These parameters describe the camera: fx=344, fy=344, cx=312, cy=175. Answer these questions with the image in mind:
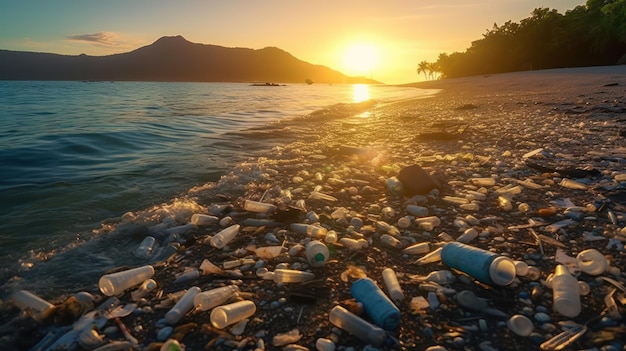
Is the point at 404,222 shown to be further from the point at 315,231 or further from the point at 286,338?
the point at 286,338

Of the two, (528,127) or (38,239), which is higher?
(528,127)

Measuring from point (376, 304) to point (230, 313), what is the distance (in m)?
1.06

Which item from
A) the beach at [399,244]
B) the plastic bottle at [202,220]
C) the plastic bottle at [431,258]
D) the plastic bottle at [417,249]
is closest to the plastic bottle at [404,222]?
the beach at [399,244]

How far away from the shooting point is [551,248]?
3.26 metres

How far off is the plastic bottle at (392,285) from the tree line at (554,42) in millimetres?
60505

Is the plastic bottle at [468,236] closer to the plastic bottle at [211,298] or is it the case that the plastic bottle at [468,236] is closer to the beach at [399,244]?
the beach at [399,244]

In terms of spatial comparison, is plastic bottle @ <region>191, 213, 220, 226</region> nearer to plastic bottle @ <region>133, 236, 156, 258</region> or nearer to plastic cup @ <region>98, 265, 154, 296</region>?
plastic bottle @ <region>133, 236, 156, 258</region>

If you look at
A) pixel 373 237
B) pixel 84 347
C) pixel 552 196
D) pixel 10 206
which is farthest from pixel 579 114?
pixel 10 206

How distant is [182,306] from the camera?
266cm

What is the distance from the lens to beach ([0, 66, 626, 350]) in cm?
234

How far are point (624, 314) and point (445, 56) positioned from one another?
347 feet

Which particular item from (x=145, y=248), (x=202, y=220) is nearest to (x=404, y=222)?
(x=202, y=220)

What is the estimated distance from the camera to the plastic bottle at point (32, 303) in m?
2.68

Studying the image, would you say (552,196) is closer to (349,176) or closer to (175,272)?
(349,176)
